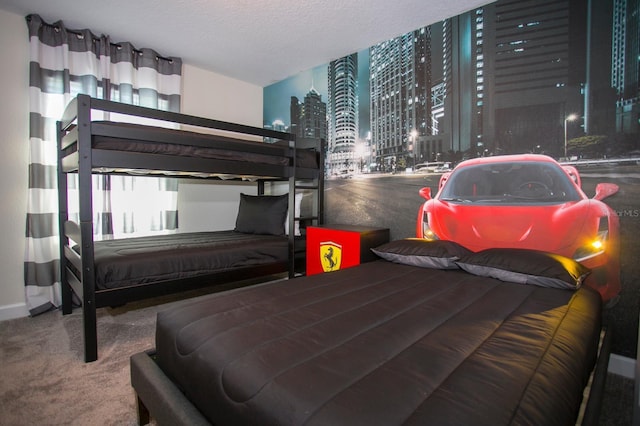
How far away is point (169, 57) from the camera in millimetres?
3219

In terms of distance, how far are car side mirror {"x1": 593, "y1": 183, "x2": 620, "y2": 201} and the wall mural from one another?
2 centimetres

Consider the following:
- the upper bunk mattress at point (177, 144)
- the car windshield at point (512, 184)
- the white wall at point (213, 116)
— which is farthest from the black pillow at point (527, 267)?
the white wall at point (213, 116)

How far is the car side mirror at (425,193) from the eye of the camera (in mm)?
2559

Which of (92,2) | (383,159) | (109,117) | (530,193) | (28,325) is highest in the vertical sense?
(92,2)

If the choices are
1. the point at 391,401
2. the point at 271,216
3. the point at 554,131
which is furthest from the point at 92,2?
the point at 554,131

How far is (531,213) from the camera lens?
202 cm

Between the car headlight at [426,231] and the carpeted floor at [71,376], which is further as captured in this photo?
the car headlight at [426,231]

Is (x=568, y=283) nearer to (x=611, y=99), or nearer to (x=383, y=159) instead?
(x=611, y=99)

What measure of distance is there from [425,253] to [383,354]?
3.93 feet

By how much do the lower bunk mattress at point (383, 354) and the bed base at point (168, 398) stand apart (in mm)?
35

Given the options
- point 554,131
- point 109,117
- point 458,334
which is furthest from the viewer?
point 109,117

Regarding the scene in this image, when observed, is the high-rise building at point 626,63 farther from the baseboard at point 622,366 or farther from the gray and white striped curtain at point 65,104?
the gray and white striped curtain at point 65,104

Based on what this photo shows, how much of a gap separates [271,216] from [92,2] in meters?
2.15

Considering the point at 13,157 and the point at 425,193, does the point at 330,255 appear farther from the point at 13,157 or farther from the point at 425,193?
the point at 13,157
